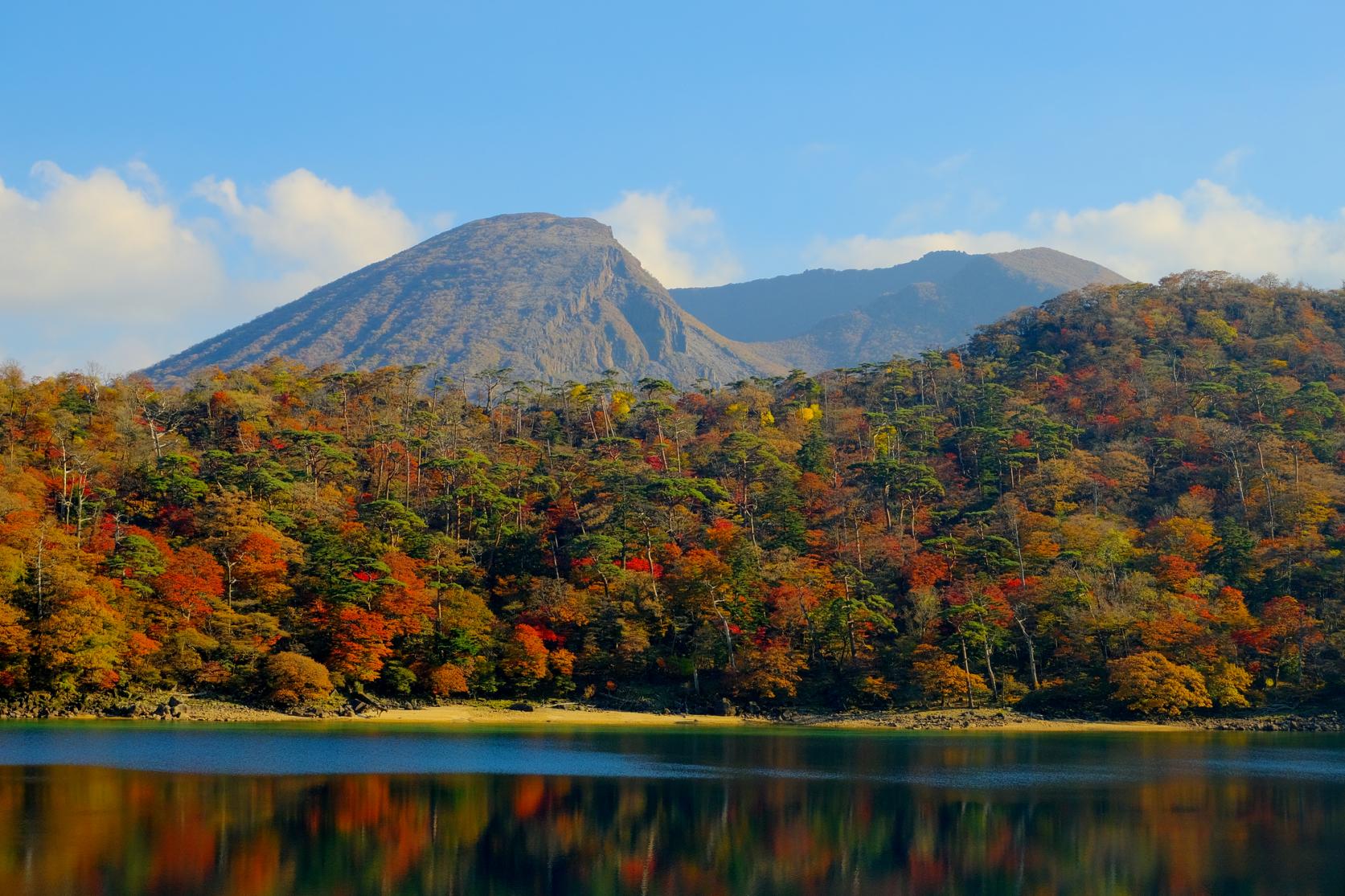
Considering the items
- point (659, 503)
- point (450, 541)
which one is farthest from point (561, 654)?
point (659, 503)

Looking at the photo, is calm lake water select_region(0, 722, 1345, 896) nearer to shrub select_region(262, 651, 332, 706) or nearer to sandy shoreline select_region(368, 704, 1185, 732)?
shrub select_region(262, 651, 332, 706)

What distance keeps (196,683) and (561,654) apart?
17.6m

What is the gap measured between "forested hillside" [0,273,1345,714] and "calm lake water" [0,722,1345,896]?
11.4 m

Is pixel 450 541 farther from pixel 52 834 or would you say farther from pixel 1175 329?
pixel 1175 329

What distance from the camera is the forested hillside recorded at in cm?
5606

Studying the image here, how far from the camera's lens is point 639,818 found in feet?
92.5

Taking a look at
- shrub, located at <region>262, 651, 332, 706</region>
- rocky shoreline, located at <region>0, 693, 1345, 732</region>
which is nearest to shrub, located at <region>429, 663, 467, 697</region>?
rocky shoreline, located at <region>0, 693, 1345, 732</region>

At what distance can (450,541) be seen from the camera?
6444cm

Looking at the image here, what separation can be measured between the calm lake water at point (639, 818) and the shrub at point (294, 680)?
9.22 meters

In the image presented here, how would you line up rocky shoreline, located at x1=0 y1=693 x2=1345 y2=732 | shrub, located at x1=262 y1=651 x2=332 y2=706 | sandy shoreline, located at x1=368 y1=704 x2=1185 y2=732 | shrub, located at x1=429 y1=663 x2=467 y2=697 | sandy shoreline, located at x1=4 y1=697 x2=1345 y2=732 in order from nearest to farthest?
rocky shoreline, located at x1=0 y1=693 x2=1345 y2=732
shrub, located at x1=262 y1=651 x2=332 y2=706
sandy shoreline, located at x1=4 y1=697 x2=1345 y2=732
sandy shoreline, located at x1=368 y1=704 x2=1185 y2=732
shrub, located at x1=429 y1=663 x2=467 y2=697

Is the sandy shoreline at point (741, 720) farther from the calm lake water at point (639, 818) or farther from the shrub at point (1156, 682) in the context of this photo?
the calm lake water at point (639, 818)

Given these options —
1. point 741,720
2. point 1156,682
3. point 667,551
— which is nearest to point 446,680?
point 741,720

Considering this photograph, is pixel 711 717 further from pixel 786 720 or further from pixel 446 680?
pixel 446 680

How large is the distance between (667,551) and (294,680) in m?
22.8
